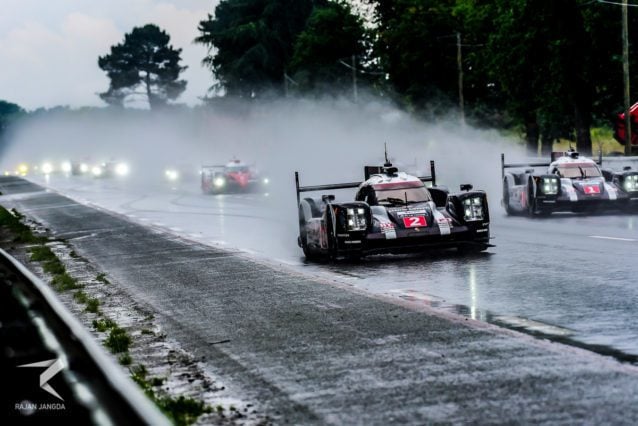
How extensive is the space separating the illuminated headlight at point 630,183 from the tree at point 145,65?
468 feet

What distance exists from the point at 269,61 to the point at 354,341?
329ft

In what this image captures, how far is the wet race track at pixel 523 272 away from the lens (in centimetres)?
1116

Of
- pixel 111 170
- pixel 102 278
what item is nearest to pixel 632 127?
pixel 102 278

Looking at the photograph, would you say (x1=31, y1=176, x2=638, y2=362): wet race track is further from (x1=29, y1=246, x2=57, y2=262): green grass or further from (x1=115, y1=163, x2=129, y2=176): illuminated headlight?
(x1=115, y1=163, x2=129, y2=176): illuminated headlight

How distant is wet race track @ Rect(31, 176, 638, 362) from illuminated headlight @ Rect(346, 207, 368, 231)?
0.56 m

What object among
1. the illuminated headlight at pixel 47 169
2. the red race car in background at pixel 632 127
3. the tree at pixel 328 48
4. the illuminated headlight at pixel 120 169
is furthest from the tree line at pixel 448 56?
the illuminated headlight at pixel 47 169

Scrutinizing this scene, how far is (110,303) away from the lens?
587 inches

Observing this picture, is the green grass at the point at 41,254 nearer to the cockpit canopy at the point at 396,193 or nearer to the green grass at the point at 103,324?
the cockpit canopy at the point at 396,193

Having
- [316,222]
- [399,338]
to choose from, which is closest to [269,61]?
[316,222]

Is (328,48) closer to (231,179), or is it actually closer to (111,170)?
(111,170)

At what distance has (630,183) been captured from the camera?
2841 cm

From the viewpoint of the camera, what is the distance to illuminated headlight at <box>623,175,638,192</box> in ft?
92.8

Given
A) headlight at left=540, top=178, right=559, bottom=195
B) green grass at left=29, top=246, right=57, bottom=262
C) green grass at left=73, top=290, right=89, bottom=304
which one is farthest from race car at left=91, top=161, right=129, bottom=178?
green grass at left=73, top=290, right=89, bottom=304

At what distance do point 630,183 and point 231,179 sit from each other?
2614 cm
